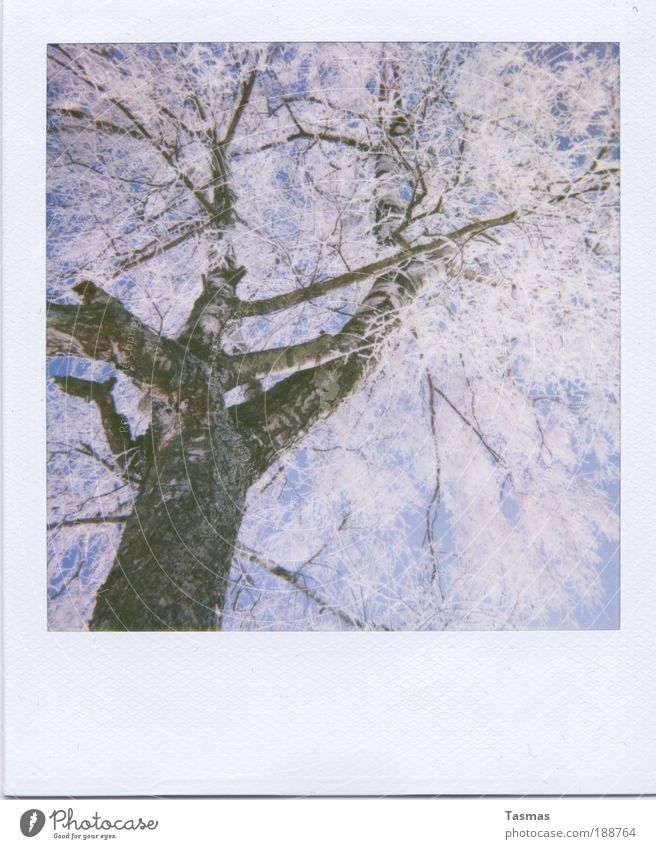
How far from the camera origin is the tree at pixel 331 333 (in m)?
1.27

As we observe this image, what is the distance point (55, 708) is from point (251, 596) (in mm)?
456

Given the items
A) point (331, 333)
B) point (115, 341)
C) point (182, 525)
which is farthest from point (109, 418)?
point (331, 333)

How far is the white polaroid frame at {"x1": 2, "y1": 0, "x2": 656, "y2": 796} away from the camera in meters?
1.24

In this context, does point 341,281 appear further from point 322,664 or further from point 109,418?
point 322,664

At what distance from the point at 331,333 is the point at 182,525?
50cm

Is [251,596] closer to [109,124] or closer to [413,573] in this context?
[413,573]

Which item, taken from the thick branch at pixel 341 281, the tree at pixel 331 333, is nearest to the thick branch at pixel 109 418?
the tree at pixel 331 333

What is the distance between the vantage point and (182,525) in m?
1.28

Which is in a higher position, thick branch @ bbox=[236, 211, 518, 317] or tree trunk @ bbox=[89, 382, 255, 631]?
thick branch @ bbox=[236, 211, 518, 317]
